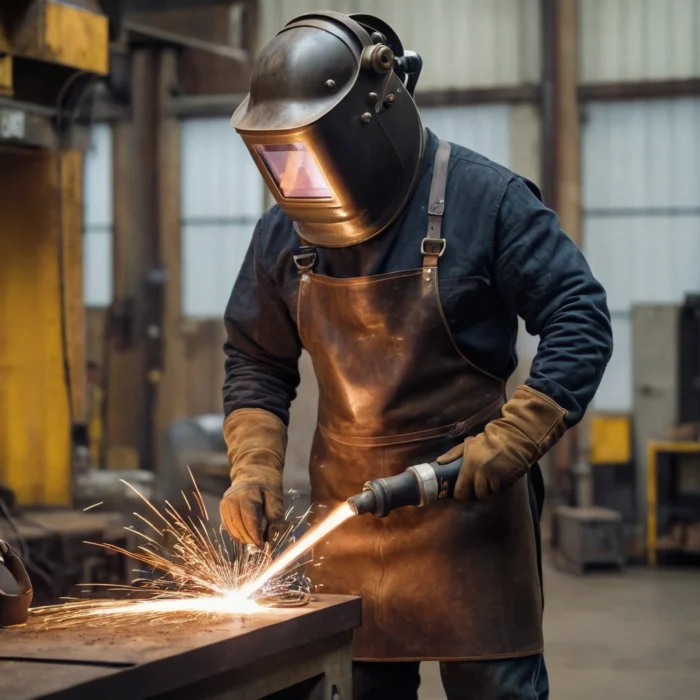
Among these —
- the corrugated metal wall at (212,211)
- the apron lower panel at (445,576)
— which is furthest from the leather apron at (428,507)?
the corrugated metal wall at (212,211)

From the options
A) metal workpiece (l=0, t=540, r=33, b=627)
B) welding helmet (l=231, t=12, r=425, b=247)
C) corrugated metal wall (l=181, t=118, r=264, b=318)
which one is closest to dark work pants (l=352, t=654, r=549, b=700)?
metal workpiece (l=0, t=540, r=33, b=627)

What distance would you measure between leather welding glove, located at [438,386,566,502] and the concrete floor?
2.35 m

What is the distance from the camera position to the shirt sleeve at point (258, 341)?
242 centimetres

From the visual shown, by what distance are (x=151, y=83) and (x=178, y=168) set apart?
0.77 metres

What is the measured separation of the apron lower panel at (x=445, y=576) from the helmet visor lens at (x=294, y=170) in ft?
1.55

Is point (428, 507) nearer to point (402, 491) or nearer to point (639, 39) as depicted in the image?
point (402, 491)

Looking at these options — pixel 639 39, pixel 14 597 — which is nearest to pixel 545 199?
pixel 639 39

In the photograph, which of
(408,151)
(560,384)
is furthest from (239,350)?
(560,384)

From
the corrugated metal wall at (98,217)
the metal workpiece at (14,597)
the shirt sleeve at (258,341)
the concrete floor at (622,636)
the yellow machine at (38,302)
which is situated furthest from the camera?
the corrugated metal wall at (98,217)

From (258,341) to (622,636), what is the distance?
3.35 m

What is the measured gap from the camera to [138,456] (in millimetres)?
9320

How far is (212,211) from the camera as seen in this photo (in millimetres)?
9789

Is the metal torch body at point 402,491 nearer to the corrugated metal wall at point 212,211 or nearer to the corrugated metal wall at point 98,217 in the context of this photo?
the corrugated metal wall at point 212,211

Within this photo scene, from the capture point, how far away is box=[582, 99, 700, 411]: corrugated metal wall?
28.9 feet
